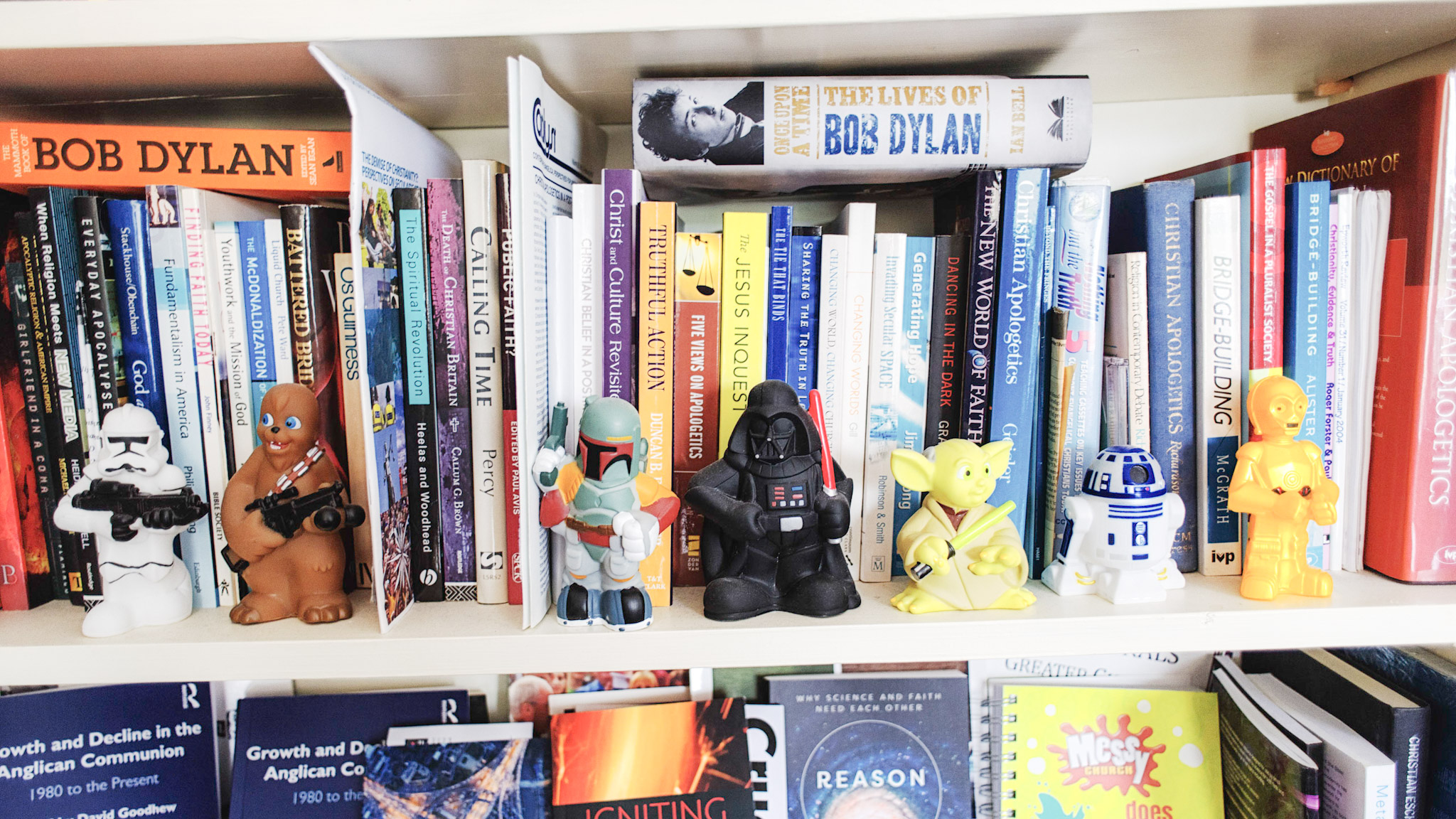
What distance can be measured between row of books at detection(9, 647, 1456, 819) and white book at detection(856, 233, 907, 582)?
0.22 metres

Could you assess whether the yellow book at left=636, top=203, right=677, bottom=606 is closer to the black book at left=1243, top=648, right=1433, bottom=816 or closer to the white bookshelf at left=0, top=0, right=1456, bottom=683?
the white bookshelf at left=0, top=0, right=1456, bottom=683

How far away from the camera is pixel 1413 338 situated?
23.2 inches

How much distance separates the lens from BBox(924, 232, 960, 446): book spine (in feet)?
2.00

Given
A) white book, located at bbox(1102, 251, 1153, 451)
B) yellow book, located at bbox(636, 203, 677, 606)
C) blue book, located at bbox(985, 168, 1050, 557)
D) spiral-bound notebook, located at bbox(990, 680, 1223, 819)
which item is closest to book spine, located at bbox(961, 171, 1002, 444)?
blue book, located at bbox(985, 168, 1050, 557)

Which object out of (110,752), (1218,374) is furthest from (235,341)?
(1218,374)

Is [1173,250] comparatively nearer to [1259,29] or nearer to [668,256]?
[1259,29]

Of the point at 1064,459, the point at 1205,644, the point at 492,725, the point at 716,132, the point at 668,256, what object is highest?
the point at 716,132

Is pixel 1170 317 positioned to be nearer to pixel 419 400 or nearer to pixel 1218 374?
pixel 1218 374

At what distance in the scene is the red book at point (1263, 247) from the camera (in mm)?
596

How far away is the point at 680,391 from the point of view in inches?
23.8

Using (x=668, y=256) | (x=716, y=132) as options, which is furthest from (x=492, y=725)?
(x=716, y=132)

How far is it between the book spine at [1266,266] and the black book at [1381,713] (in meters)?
0.31

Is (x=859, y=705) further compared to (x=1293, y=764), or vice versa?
(x=859, y=705)

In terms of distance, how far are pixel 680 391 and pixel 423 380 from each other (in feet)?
0.67
